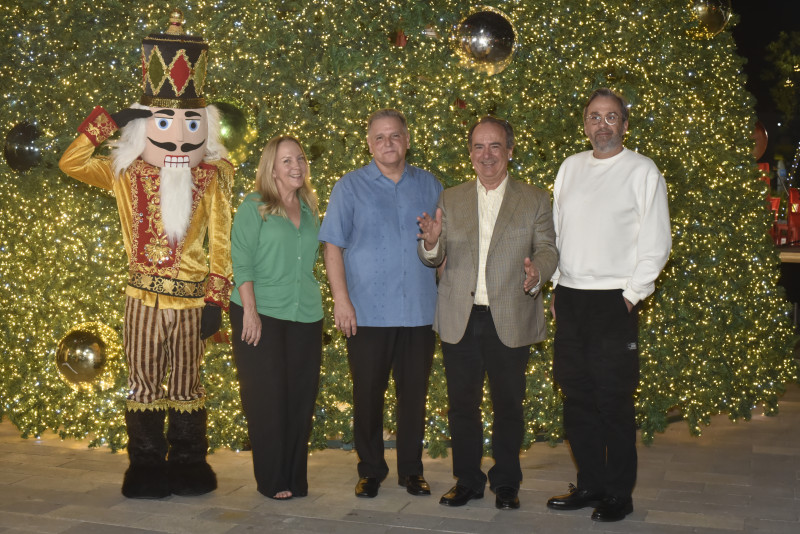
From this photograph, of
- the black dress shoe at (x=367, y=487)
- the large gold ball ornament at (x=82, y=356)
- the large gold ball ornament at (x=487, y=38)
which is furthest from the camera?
the large gold ball ornament at (x=82, y=356)

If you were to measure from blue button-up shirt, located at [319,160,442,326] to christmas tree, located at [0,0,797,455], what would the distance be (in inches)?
37.7

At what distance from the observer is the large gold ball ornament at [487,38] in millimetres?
4949

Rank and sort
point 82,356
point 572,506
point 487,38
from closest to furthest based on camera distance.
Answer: point 572,506 < point 487,38 < point 82,356

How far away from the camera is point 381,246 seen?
14.1 ft

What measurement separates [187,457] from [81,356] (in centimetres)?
111

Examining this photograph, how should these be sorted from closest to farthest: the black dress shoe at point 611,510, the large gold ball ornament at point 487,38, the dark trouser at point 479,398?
the black dress shoe at point 611,510 → the dark trouser at point 479,398 → the large gold ball ornament at point 487,38

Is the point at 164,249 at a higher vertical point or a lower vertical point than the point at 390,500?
higher

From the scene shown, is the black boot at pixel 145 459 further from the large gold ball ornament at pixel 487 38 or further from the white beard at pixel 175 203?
the large gold ball ornament at pixel 487 38

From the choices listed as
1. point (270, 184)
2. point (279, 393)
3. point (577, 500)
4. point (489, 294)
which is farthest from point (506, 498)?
point (270, 184)

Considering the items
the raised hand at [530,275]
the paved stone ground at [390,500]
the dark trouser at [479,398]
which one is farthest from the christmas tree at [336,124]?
the raised hand at [530,275]

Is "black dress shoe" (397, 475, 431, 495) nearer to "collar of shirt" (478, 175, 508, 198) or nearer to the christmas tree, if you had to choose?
the christmas tree

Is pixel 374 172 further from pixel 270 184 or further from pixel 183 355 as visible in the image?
pixel 183 355

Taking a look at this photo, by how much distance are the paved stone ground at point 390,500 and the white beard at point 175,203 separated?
1.32m

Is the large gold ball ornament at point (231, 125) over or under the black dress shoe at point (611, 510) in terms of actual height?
over
